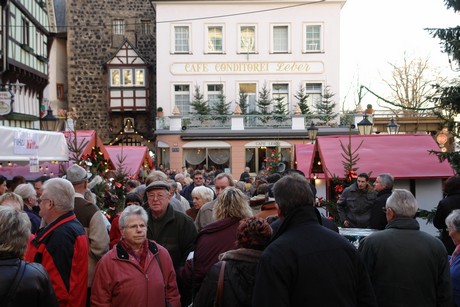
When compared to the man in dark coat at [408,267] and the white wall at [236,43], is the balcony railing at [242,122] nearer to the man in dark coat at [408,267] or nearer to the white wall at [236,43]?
the white wall at [236,43]

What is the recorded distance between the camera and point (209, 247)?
5.73m

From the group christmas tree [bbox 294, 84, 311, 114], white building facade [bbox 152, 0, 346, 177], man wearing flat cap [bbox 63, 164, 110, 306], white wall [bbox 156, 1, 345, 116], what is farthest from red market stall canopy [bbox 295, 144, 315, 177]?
white wall [bbox 156, 1, 345, 116]

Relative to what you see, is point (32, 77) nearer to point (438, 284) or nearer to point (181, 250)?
point (181, 250)

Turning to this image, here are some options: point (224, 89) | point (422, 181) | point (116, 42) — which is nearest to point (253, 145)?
point (224, 89)

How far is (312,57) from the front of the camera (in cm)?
4131

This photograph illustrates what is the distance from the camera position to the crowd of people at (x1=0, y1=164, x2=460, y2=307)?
394cm

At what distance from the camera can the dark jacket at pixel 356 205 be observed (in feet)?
36.9

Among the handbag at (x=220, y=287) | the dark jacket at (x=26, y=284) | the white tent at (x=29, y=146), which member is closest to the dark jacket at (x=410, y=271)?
the handbag at (x=220, y=287)

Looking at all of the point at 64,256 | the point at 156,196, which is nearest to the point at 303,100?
the point at 156,196

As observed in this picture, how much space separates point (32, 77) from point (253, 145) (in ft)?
44.4

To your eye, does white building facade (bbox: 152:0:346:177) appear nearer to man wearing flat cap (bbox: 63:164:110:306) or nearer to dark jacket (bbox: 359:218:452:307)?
man wearing flat cap (bbox: 63:164:110:306)

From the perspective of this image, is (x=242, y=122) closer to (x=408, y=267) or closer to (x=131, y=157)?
(x=131, y=157)

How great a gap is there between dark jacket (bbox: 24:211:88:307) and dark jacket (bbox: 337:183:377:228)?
6641mm

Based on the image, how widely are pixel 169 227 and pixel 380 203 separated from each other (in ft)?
14.2
